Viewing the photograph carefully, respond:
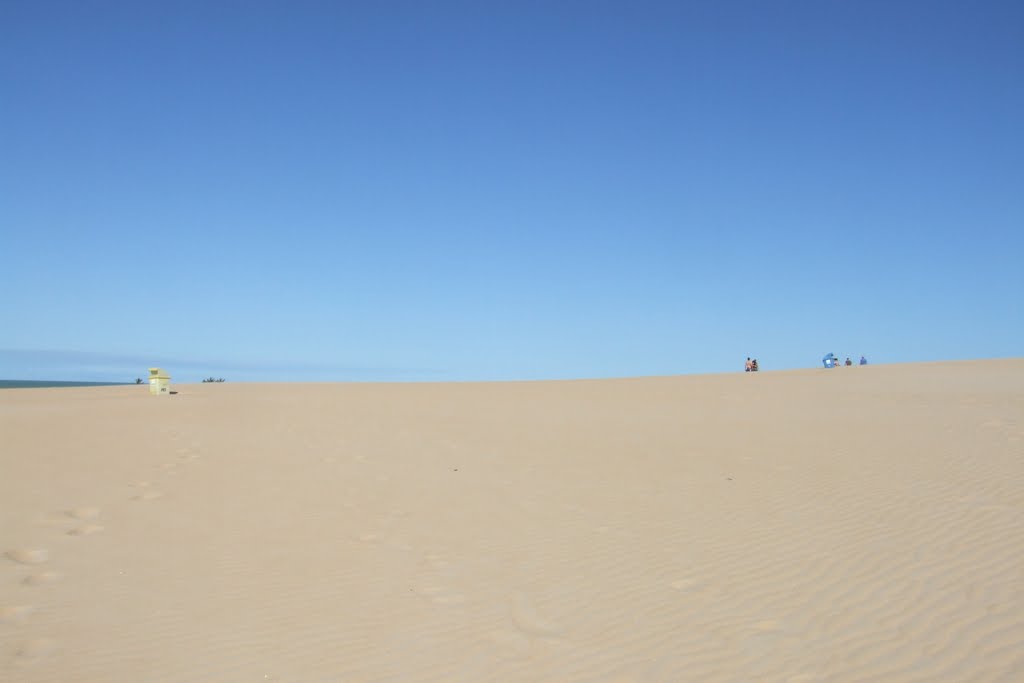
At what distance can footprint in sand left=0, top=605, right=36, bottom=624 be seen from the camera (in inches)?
170

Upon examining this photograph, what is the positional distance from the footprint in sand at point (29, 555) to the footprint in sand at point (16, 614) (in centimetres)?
101

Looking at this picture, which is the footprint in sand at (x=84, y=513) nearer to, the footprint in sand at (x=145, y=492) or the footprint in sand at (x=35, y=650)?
the footprint in sand at (x=145, y=492)

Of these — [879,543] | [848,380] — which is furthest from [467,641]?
[848,380]

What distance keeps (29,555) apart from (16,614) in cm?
135

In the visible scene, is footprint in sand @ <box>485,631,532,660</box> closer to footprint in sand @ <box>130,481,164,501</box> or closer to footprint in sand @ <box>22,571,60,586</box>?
footprint in sand @ <box>22,571,60,586</box>

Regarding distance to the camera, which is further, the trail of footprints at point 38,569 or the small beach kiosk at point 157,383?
the small beach kiosk at point 157,383

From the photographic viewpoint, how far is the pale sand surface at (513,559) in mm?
4004

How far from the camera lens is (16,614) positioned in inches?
174

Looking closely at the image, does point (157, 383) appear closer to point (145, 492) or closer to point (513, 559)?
point (145, 492)

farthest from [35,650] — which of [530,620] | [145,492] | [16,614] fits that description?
[145,492]

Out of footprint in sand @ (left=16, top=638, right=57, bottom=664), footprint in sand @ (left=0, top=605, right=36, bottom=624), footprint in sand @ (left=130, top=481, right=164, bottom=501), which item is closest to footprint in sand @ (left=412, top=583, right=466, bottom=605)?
footprint in sand @ (left=16, top=638, right=57, bottom=664)

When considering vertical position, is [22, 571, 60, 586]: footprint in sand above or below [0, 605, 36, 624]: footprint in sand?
above

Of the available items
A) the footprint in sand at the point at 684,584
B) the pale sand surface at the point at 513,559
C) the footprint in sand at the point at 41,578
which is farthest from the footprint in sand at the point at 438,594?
the footprint in sand at the point at 41,578

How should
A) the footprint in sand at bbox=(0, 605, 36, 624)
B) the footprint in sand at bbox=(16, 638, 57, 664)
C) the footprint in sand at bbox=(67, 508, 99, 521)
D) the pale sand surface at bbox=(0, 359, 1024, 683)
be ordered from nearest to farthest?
the footprint in sand at bbox=(16, 638, 57, 664) < the pale sand surface at bbox=(0, 359, 1024, 683) < the footprint in sand at bbox=(0, 605, 36, 624) < the footprint in sand at bbox=(67, 508, 99, 521)
